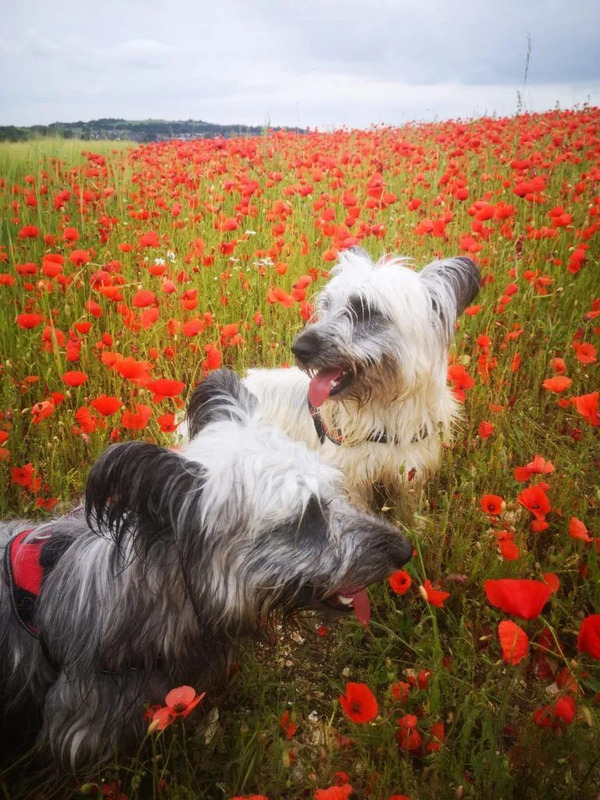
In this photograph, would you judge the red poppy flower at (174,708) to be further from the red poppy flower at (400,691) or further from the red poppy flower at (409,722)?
the red poppy flower at (400,691)

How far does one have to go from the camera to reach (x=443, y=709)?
212 centimetres

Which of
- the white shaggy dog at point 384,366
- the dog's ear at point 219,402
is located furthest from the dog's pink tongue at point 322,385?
the dog's ear at point 219,402

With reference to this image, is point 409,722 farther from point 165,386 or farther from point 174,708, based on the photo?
point 165,386

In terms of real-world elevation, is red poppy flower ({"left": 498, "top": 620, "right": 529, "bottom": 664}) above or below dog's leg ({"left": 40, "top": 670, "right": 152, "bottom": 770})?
above

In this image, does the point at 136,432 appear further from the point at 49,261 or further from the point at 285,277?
the point at 285,277

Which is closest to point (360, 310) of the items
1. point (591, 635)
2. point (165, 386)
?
point (165, 386)

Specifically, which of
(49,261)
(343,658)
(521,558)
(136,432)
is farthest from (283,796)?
(49,261)

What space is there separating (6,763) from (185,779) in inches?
31.8

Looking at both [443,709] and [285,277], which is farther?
[285,277]

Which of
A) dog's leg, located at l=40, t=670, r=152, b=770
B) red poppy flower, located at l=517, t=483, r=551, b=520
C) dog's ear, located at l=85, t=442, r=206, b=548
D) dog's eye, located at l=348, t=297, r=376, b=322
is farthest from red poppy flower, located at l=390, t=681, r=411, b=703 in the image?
dog's eye, located at l=348, t=297, r=376, b=322

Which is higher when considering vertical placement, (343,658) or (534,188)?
(534,188)

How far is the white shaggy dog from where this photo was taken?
3090 mm

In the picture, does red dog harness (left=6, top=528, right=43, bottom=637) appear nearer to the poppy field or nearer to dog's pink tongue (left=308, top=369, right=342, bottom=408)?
the poppy field

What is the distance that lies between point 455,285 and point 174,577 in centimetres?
246
